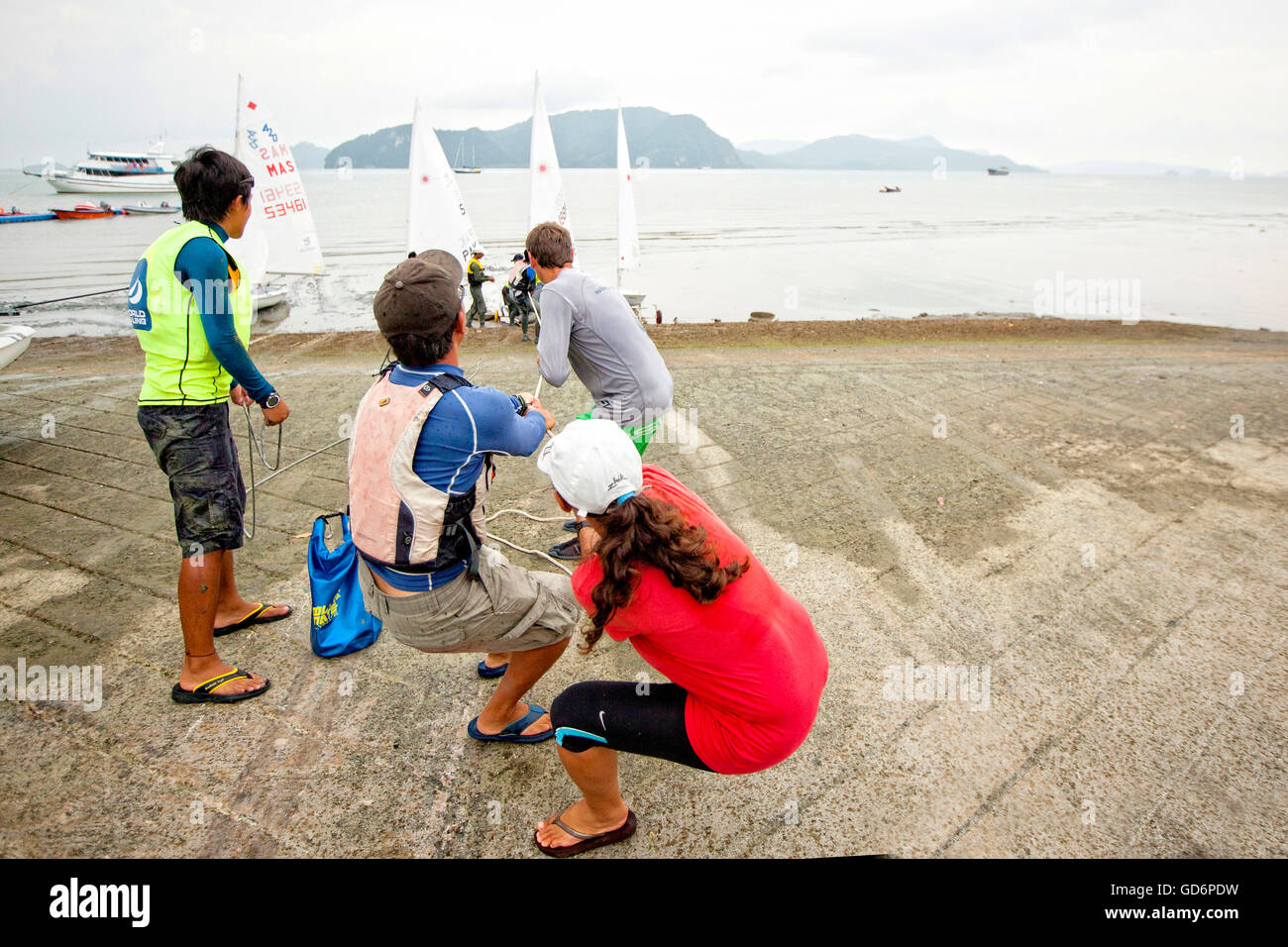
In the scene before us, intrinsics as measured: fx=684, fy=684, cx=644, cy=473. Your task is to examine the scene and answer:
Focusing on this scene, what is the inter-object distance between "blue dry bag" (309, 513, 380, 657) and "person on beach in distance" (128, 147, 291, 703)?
347 mm

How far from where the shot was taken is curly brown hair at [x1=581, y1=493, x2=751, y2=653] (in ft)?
5.90

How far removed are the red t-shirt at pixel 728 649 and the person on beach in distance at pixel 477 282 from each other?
13849 mm

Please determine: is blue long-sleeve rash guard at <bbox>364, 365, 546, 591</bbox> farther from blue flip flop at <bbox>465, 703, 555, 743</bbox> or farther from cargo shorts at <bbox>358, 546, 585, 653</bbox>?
blue flip flop at <bbox>465, 703, 555, 743</bbox>

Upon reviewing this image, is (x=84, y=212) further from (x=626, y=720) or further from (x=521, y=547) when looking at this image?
(x=626, y=720)

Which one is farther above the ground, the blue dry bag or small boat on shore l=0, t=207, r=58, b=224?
small boat on shore l=0, t=207, r=58, b=224

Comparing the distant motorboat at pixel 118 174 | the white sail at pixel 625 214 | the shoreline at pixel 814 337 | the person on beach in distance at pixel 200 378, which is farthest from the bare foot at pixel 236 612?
the distant motorboat at pixel 118 174

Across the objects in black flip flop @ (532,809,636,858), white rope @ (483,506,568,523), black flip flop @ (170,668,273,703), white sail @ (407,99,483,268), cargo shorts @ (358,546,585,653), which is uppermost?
white sail @ (407,99,483,268)

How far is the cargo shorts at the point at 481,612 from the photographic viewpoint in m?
2.42

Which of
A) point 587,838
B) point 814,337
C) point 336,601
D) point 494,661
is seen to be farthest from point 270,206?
point 587,838

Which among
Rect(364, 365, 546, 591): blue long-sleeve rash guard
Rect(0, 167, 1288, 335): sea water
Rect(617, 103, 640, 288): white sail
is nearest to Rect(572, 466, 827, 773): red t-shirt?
Rect(364, 365, 546, 591): blue long-sleeve rash guard

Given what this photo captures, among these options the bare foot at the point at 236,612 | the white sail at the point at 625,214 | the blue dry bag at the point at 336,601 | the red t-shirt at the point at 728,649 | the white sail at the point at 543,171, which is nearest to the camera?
the red t-shirt at the point at 728,649

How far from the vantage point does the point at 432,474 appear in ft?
7.36

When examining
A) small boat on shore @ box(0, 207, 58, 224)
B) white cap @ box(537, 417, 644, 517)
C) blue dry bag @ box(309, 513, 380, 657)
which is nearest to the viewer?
white cap @ box(537, 417, 644, 517)

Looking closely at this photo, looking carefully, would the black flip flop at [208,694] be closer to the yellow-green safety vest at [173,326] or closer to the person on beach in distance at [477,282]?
the yellow-green safety vest at [173,326]
